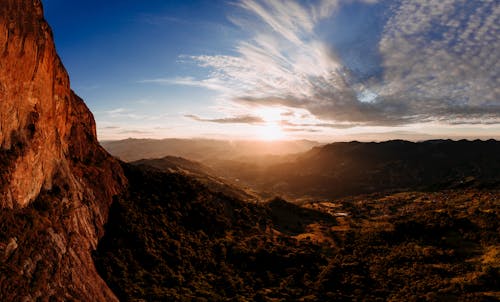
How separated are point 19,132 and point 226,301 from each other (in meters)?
40.6

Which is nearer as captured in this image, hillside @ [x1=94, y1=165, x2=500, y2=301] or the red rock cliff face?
the red rock cliff face

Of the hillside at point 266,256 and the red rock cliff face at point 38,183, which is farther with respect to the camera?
the hillside at point 266,256

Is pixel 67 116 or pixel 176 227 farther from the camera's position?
pixel 176 227

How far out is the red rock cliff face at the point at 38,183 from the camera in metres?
31.1

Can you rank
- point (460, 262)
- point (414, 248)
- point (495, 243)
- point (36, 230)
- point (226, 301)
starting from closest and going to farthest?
point (36, 230) < point (226, 301) < point (460, 262) < point (495, 243) < point (414, 248)

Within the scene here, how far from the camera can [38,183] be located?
39094 millimetres

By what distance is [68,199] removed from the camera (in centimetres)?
4416

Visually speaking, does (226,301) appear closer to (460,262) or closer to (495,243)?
(460,262)

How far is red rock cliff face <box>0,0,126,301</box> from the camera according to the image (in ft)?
102

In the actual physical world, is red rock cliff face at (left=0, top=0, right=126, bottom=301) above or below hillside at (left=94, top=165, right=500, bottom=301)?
above

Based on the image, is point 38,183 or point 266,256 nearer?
point 38,183

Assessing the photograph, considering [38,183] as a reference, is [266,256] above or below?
below

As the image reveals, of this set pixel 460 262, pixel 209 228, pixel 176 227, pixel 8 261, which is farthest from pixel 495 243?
pixel 8 261

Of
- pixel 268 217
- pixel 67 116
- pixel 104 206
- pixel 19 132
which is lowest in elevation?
pixel 268 217
